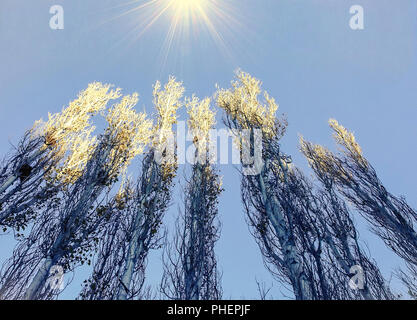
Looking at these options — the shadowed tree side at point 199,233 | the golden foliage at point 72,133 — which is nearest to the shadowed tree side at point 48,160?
the golden foliage at point 72,133

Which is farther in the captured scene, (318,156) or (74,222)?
(318,156)

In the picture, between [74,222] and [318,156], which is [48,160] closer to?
[74,222]

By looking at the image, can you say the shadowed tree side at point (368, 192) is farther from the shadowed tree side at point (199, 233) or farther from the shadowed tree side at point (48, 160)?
the shadowed tree side at point (48, 160)

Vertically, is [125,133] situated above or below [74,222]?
above

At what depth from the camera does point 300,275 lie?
19.4 feet

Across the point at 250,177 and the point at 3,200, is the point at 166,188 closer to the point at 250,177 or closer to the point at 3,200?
the point at 250,177

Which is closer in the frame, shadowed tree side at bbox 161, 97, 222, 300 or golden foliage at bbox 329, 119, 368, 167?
shadowed tree side at bbox 161, 97, 222, 300

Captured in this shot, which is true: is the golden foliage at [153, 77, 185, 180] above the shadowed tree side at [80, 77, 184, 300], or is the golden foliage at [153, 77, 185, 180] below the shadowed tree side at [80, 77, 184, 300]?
above

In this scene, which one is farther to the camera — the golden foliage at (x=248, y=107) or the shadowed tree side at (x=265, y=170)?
the golden foliage at (x=248, y=107)

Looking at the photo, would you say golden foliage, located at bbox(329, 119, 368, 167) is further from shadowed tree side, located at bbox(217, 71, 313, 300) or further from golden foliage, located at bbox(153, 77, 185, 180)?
golden foliage, located at bbox(153, 77, 185, 180)

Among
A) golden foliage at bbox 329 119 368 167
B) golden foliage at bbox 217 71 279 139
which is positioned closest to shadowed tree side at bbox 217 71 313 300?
golden foliage at bbox 217 71 279 139

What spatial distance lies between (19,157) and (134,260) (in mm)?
6794

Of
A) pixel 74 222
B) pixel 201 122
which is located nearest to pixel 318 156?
pixel 201 122
